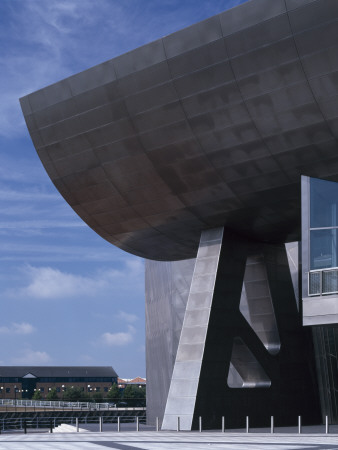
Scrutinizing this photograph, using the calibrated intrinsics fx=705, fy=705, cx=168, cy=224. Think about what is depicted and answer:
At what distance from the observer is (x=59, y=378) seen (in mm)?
171750

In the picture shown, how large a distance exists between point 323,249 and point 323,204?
69.3 inches

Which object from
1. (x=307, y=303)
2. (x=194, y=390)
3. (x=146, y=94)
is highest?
(x=146, y=94)

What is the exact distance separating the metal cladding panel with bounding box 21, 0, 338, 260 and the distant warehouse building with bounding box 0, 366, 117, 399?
13870 cm

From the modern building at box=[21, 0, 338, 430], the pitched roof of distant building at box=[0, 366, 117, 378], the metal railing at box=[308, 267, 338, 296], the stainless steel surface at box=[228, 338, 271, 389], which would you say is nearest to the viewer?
the metal railing at box=[308, 267, 338, 296]

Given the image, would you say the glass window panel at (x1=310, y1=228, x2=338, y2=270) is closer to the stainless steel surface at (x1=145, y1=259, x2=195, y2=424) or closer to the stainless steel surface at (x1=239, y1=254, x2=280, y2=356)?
the stainless steel surface at (x1=239, y1=254, x2=280, y2=356)

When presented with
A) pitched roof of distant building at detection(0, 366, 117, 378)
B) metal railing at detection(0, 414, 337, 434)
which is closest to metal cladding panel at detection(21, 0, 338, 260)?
metal railing at detection(0, 414, 337, 434)

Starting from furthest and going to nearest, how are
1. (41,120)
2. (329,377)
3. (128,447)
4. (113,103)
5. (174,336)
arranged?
1. (174,336)
2. (329,377)
3. (41,120)
4. (113,103)
5. (128,447)

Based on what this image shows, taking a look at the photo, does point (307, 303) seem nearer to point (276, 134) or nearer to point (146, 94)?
point (276, 134)

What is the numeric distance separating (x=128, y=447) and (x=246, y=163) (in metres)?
12.8

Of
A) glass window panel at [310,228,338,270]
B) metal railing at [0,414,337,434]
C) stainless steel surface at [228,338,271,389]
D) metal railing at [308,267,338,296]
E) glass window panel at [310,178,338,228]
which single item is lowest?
metal railing at [0,414,337,434]

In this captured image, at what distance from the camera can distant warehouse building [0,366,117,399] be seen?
167375 mm

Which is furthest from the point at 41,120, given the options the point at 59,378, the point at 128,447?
the point at 59,378

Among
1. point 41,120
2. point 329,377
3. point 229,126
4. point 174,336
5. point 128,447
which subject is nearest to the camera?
point 128,447

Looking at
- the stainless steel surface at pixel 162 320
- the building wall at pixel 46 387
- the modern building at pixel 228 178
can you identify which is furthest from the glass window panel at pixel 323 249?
the building wall at pixel 46 387
